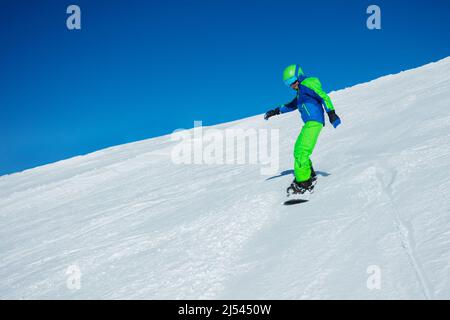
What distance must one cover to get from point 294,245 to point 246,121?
39.5 ft

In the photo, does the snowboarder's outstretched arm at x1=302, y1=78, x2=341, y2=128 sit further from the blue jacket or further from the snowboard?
the snowboard

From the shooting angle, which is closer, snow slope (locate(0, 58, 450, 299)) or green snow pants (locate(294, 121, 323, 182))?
snow slope (locate(0, 58, 450, 299))

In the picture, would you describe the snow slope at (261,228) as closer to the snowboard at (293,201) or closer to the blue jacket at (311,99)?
the snowboard at (293,201)

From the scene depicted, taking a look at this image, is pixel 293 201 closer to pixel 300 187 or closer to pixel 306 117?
pixel 300 187

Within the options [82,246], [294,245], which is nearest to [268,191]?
[294,245]

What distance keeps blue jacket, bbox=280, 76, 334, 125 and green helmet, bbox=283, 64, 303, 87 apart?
3.4 inches

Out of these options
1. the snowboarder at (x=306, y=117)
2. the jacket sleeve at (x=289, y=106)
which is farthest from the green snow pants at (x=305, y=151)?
the jacket sleeve at (x=289, y=106)

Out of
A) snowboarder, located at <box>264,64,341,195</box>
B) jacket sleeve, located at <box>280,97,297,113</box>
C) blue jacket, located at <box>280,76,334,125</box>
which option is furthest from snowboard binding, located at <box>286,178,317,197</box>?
jacket sleeve, located at <box>280,97,297,113</box>

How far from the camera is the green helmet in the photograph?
6352mm

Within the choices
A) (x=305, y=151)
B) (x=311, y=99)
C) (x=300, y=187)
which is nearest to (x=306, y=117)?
(x=311, y=99)

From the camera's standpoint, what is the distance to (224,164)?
405 inches
